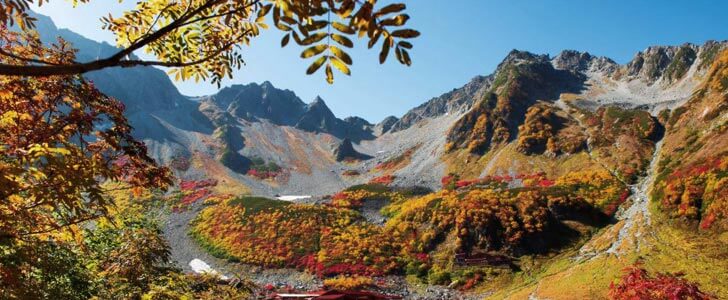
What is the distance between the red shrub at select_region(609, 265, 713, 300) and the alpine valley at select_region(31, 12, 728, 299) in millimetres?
521

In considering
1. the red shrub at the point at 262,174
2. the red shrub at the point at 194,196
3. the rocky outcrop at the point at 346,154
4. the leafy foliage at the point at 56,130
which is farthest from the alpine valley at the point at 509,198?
the leafy foliage at the point at 56,130

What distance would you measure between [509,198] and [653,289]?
3633 centimetres

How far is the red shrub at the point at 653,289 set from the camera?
11.8 m

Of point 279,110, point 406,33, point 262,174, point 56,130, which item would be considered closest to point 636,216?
point 406,33

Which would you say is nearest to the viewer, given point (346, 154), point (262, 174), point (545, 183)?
point (545, 183)

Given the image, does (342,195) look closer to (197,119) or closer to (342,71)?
(342,71)

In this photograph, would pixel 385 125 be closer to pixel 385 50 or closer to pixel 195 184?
pixel 195 184

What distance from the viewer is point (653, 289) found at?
12.9m

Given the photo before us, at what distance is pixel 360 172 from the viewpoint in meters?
112

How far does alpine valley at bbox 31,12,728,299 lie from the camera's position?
33.5 metres

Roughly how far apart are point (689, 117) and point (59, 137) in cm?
7832

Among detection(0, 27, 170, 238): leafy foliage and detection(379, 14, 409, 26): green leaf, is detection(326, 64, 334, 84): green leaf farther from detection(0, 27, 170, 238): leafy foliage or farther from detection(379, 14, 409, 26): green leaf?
detection(0, 27, 170, 238): leafy foliage

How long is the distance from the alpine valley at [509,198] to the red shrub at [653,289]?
0.52 m

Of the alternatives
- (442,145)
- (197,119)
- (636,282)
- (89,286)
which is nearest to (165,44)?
(89,286)
